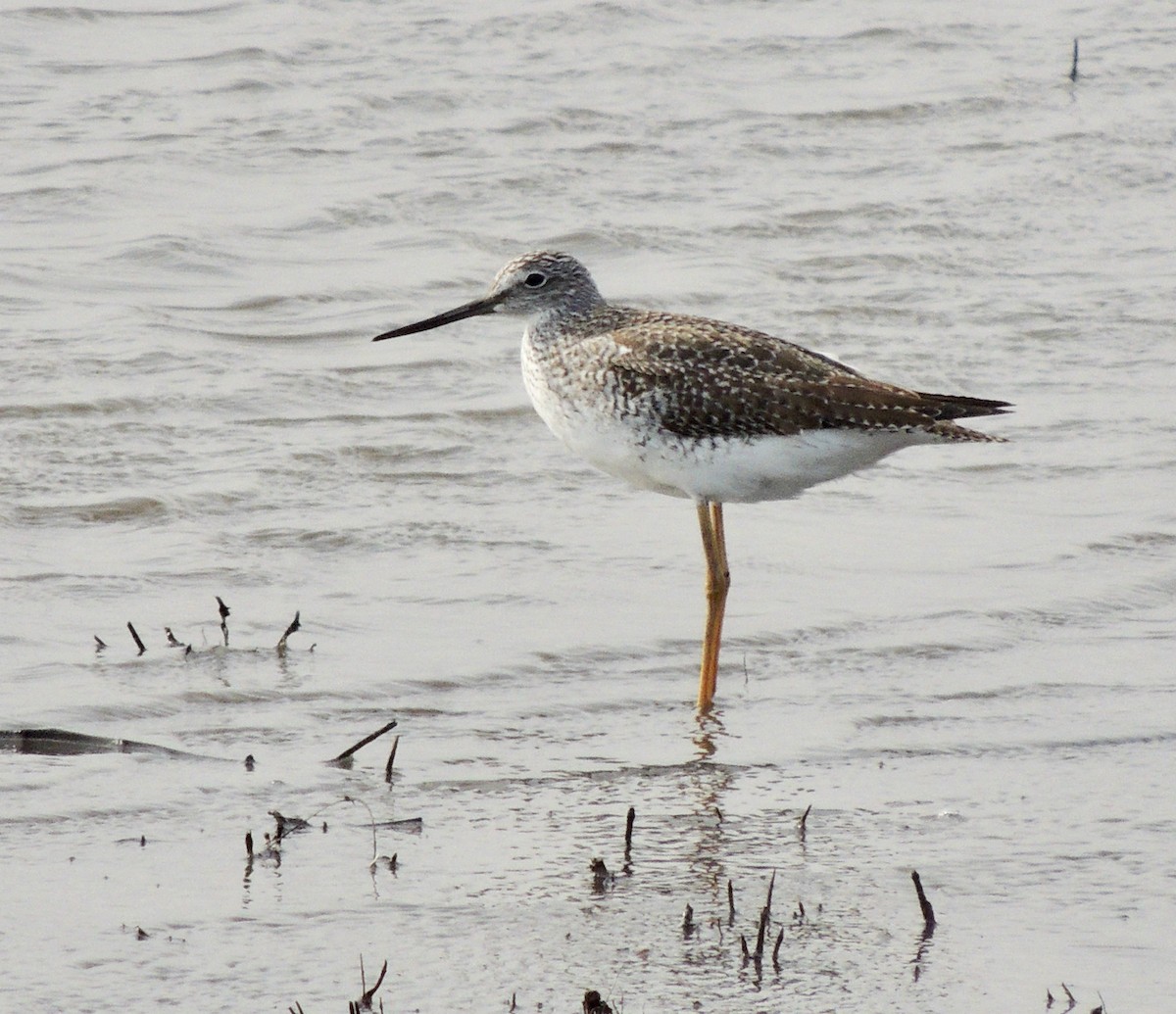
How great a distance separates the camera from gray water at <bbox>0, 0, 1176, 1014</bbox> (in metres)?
5.04

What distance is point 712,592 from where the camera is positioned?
7332mm

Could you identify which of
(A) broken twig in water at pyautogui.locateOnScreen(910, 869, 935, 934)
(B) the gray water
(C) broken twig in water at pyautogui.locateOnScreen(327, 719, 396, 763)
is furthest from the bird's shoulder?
(A) broken twig in water at pyautogui.locateOnScreen(910, 869, 935, 934)

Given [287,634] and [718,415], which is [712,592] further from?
[287,634]

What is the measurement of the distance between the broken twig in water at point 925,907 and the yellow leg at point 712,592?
1.85 m

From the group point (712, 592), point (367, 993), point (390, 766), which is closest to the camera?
point (367, 993)

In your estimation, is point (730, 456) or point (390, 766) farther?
point (730, 456)

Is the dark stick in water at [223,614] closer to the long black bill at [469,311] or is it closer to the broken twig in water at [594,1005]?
the long black bill at [469,311]

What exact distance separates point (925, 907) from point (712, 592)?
2505mm

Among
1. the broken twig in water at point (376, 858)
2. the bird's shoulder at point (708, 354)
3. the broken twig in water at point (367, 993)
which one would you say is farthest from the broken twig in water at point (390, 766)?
the bird's shoulder at point (708, 354)

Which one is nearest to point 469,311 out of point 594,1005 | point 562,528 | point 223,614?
point 562,528

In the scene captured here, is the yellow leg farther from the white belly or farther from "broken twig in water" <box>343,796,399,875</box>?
"broken twig in water" <box>343,796,399,875</box>

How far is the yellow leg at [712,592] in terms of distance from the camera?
270 inches

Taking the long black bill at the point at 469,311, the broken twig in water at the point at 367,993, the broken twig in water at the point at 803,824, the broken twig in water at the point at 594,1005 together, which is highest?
the long black bill at the point at 469,311

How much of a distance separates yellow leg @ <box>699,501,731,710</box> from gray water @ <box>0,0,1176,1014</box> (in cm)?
13
